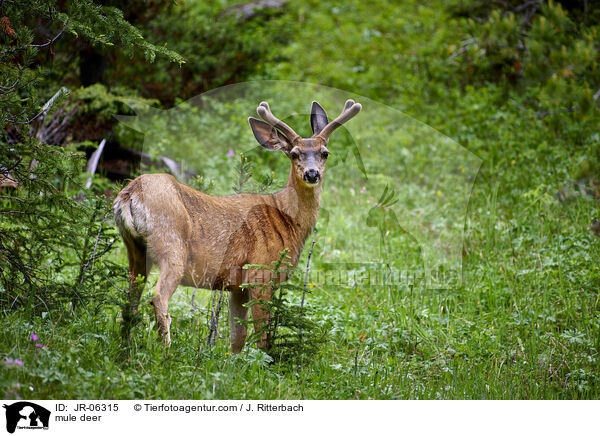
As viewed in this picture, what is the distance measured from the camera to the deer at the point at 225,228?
5348mm

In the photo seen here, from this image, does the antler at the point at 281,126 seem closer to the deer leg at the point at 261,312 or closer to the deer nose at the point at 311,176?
the deer nose at the point at 311,176

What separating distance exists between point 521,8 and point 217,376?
9967 millimetres

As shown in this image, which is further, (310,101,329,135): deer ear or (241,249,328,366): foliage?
(310,101,329,135): deer ear

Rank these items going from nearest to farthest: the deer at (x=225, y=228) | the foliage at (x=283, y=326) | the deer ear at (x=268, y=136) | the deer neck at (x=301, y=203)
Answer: the foliage at (x=283, y=326) < the deer at (x=225, y=228) < the deer ear at (x=268, y=136) < the deer neck at (x=301, y=203)

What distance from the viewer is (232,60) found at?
37.6 feet

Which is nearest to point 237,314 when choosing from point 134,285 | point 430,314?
point 134,285

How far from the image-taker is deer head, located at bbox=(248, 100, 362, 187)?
5945 mm

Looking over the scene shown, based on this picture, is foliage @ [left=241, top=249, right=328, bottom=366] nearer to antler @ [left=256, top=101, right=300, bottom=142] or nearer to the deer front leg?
the deer front leg

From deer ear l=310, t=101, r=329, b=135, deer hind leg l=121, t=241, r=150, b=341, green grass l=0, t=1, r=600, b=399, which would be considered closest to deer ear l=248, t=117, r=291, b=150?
deer ear l=310, t=101, r=329, b=135

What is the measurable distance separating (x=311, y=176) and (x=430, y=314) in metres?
2.11

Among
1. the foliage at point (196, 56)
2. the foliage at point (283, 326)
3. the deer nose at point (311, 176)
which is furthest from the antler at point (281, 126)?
the foliage at point (196, 56)
